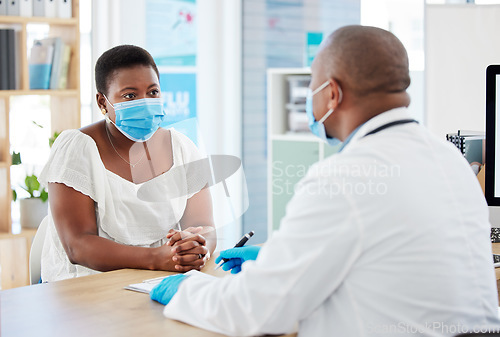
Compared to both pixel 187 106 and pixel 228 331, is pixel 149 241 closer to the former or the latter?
pixel 228 331

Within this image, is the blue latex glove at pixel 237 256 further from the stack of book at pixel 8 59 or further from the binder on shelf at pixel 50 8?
the binder on shelf at pixel 50 8

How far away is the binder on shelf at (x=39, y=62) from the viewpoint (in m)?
3.50

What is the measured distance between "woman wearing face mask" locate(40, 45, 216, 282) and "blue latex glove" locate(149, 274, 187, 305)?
0.34 meters

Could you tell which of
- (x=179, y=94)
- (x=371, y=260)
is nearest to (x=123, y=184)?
(x=371, y=260)

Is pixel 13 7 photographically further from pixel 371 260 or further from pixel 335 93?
pixel 371 260

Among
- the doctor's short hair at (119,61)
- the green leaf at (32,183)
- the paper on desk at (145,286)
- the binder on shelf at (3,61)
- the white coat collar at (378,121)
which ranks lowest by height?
the paper on desk at (145,286)

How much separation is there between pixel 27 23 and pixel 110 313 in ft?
8.23

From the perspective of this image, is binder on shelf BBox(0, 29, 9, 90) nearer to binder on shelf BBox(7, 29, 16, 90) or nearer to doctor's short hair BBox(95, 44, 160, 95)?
binder on shelf BBox(7, 29, 16, 90)

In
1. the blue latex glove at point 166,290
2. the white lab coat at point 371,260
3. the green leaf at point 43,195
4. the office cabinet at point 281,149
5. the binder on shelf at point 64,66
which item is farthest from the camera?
the office cabinet at point 281,149

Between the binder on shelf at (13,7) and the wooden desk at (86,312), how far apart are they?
2249mm

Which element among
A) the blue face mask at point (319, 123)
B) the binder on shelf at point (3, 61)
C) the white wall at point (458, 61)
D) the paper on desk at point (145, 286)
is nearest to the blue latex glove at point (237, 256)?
the paper on desk at point (145, 286)

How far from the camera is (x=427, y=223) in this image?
1.09m

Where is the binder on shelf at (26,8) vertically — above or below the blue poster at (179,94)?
above

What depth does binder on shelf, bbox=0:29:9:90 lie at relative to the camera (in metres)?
3.31
